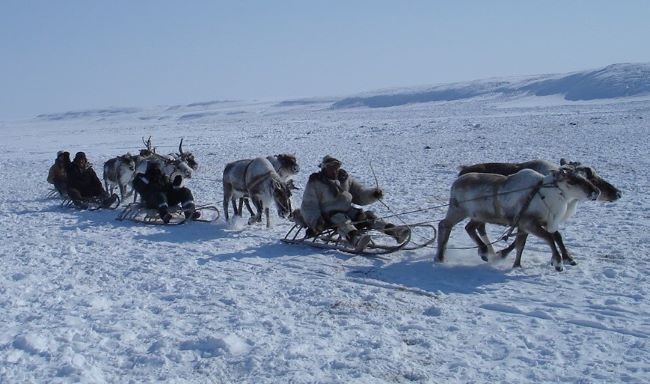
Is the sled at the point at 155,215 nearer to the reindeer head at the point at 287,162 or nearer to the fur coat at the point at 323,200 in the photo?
the reindeer head at the point at 287,162

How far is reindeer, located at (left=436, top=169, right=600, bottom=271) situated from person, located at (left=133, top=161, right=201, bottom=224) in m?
4.99

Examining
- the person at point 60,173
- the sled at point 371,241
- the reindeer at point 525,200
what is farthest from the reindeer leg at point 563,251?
the person at point 60,173

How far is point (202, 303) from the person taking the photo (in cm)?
649

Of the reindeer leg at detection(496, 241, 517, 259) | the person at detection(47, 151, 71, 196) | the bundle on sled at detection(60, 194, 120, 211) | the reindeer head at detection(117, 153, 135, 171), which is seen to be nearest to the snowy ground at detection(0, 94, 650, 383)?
the reindeer leg at detection(496, 241, 517, 259)

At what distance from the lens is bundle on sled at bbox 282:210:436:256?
8320 millimetres

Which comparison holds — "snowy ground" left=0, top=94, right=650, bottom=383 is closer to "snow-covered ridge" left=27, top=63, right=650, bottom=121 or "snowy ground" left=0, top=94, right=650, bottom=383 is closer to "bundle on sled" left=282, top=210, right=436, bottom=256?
"bundle on sled" left=282, top=210, right=436, bottom=256

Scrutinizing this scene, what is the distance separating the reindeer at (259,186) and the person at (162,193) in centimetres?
64

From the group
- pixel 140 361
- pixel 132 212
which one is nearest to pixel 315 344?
pixel 140 361

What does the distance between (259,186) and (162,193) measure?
1.85 meters

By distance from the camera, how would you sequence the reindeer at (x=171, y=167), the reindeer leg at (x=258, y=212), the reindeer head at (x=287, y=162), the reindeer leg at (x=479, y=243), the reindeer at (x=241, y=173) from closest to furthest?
the reindeer leg at (x=479, y=243), the reindeer leg at (x=258, y=212), the reindeer at (x=241, y=173), the reindeer head at (x=287, y=162), the reindeer at (x=171, y=167)

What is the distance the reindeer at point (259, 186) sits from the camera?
34.0 ft

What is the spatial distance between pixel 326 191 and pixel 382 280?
2176mm

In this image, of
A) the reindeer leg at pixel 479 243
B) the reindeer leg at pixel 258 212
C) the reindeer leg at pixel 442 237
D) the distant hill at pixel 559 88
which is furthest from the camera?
the distant hill at pixel 559 88

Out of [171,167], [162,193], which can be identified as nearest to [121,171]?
[171,167]
